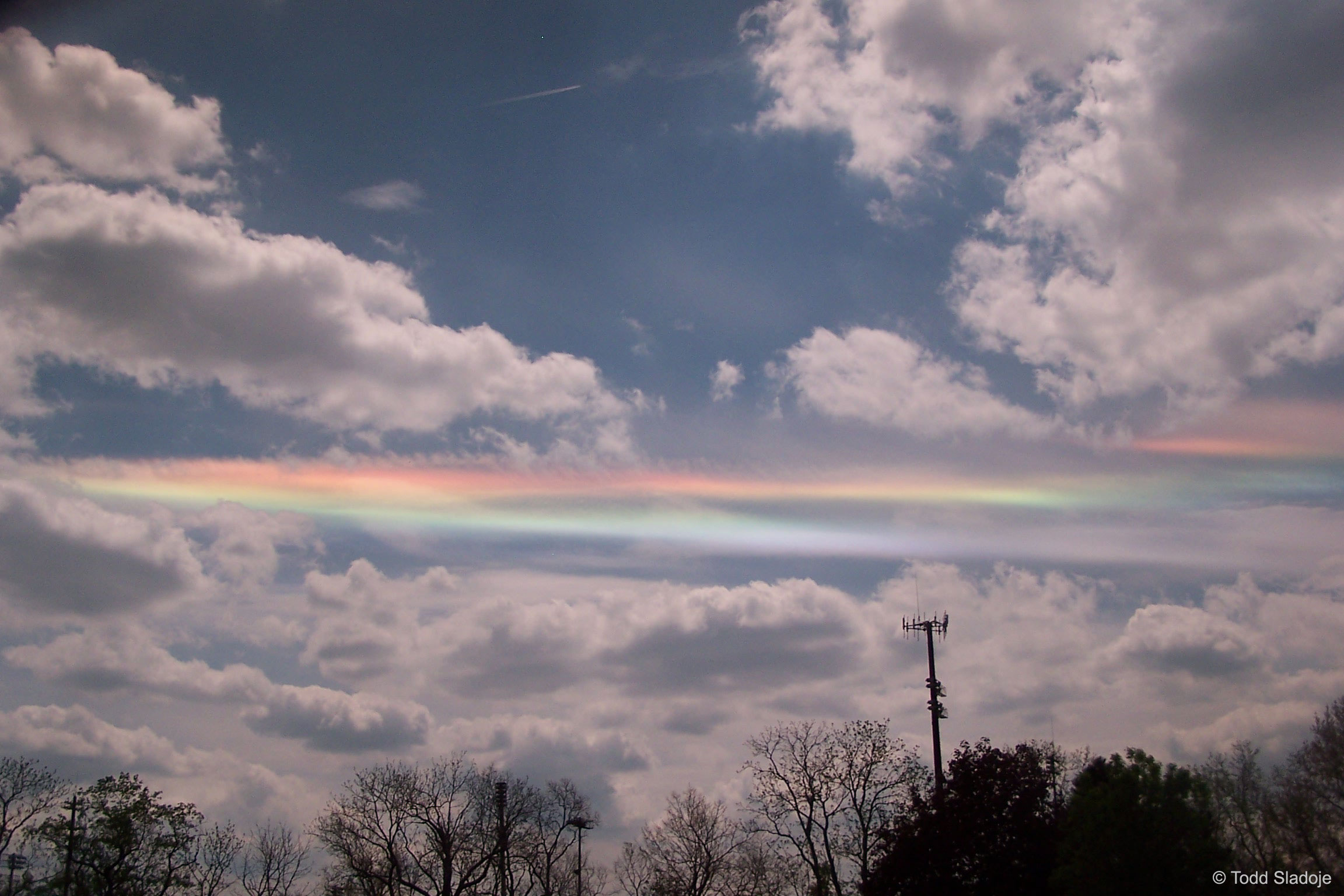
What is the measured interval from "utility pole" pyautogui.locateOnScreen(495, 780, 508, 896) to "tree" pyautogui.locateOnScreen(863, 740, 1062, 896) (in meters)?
21.2

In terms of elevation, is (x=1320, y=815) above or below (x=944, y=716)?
below

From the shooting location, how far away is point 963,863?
1175 inches

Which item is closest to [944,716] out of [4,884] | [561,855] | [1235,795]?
[1235,795]

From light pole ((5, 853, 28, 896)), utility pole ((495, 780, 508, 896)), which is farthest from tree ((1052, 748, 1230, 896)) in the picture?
light pole ((5, 853, 28, 896))

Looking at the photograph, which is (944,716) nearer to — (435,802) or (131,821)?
(435,802)

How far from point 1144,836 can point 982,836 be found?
9.18m

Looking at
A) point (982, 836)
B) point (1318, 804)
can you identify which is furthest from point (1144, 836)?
point (1318, 804)

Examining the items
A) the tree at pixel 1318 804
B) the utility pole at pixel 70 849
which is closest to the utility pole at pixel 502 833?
the utility pole at pixel 70 849

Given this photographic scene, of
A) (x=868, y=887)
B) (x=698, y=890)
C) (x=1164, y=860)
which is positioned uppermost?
(x=1164, y=860)

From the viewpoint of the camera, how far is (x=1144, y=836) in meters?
21.3

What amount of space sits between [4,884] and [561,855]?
27.6 m

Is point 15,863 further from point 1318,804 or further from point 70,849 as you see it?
point 1318,804

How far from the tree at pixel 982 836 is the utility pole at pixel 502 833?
69.7 feet

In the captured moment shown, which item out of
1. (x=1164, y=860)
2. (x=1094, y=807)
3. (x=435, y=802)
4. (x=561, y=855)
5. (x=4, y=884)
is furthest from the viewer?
(x=561, y=855)
